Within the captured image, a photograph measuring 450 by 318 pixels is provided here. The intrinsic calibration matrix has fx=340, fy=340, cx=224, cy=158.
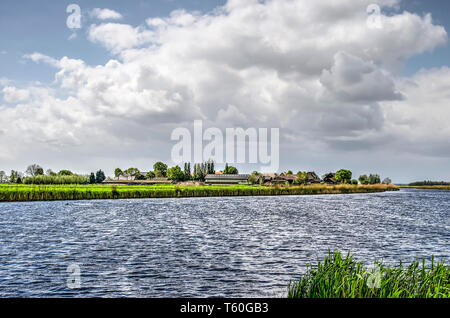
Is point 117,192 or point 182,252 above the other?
point 117,192

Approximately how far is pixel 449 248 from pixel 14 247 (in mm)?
36312

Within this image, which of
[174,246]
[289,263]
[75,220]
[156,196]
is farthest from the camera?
[156,196]

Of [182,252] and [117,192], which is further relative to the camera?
[117,192]

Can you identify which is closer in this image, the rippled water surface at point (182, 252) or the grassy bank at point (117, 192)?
the rippled water surface at point (182, 252)

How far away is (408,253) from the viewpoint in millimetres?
26281

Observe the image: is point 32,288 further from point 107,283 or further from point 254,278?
point 254,278

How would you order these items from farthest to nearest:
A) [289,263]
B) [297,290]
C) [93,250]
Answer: [93,250] → [289,263] → [297,290]

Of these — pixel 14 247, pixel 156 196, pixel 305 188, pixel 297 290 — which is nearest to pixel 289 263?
pixel 297 290

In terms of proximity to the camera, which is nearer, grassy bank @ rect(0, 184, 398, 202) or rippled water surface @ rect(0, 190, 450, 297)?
rippled water surface @ rect(0, 190, 450, 297)
